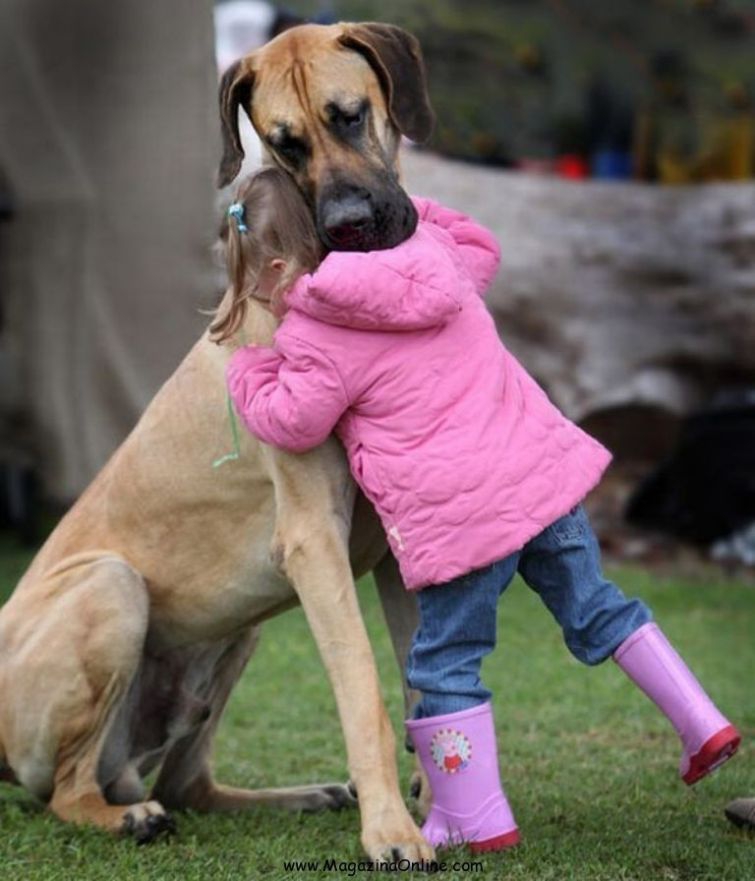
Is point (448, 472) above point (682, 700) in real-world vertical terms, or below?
above

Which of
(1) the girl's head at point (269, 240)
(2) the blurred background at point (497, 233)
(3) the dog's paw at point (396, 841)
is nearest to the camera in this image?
(3) the dog's paw at point (396, 841)

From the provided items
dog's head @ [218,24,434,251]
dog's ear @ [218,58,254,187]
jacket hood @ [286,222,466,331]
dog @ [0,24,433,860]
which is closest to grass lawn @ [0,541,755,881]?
dog @ [0,24,433,860]

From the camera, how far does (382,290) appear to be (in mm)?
3441

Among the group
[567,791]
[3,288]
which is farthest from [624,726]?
[3,288]

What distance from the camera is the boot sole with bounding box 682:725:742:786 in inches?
137

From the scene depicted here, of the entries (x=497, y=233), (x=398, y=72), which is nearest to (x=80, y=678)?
(x=398, y=72)

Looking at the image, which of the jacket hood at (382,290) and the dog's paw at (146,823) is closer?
the jacket hood at (382,290)

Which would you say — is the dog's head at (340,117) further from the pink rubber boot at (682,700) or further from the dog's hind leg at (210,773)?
the dog's hind leg at (210,773)

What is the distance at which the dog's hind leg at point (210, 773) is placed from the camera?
4254mm

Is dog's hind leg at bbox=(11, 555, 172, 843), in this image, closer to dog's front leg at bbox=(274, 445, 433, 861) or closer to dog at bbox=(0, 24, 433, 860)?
dog at bbox=(0, 24, 433, 860)

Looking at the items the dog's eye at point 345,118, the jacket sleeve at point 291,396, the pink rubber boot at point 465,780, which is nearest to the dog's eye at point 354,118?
the dog's eye at point 345,118

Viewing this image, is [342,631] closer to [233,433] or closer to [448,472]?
[448,472]

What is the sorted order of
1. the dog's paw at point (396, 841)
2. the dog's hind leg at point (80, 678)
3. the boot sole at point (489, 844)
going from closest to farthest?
the dog's paw at point (396, 841) < the boot sole at point (489, 844) < the dog's hind leg at point (80, 678)

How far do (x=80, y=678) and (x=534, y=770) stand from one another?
52.7 inches
